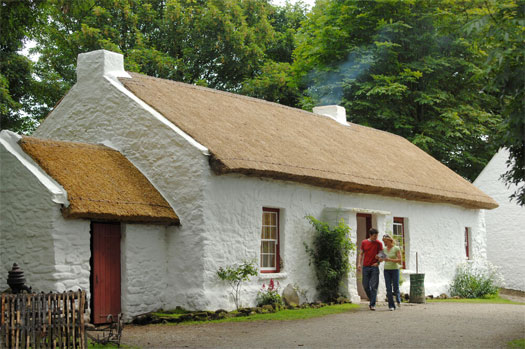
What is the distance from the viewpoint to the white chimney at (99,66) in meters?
16.3

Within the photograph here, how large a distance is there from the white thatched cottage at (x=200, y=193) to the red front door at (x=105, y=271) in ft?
0.29

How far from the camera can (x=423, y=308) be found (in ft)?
52.5

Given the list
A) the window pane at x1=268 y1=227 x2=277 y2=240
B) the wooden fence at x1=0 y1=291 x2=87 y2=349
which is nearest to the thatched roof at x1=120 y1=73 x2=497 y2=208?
the window pane at x1=268 y1=227 x2=277 y2=240

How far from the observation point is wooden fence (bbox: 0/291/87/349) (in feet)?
28.9

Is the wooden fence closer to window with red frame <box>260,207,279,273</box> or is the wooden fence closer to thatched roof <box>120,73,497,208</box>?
thatched roof <box>120,73,497,208</box>

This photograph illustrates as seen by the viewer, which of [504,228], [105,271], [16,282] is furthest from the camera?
[504,228]

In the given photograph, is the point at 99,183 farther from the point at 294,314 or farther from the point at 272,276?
the point at 294,314

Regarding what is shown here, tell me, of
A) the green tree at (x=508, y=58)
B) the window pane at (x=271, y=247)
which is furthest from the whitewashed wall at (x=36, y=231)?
the green tree at (x=508, y=58)

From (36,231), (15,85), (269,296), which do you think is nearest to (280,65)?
(15,85)

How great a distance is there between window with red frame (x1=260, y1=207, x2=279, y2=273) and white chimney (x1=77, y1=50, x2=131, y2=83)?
15.5 ft

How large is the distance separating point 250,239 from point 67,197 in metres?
4.23

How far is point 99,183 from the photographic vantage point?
13609 mm

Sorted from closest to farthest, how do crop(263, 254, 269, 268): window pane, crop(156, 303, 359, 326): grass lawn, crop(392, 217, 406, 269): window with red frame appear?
crop(156, 303, 359, 326): grass lawn
crop(263, 254, 269, 268): window pane
crop(392, 217, 406, 269): window with red frame

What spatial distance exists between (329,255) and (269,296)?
214 cm
